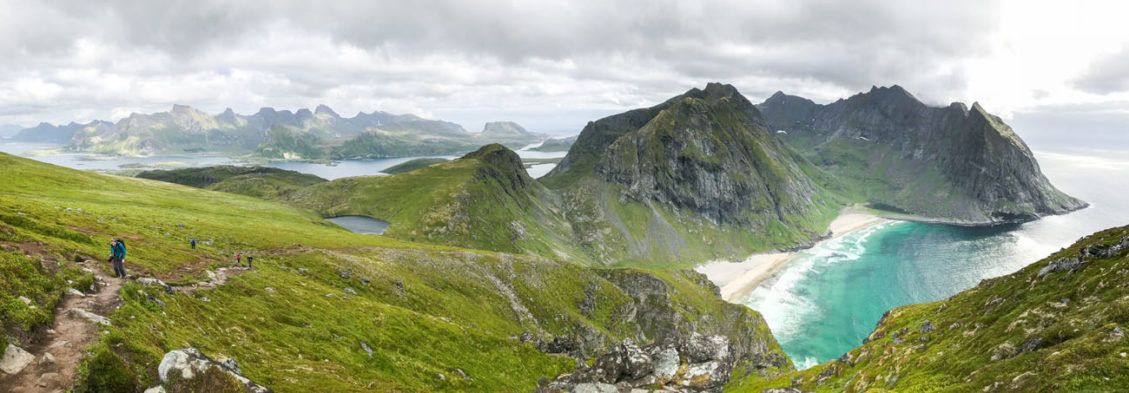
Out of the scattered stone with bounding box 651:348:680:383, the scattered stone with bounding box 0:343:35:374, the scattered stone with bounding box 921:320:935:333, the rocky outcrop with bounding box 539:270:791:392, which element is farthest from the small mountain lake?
the scattered stone with bounding box 921:320:935:333

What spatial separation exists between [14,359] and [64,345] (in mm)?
2466

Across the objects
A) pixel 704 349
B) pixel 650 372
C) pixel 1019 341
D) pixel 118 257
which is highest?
pixel 118 257

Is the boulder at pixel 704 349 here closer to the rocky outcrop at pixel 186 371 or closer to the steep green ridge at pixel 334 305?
the steep green ridge at pixel 334 305

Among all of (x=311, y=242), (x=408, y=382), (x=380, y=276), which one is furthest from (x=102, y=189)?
(x=408, y=382)

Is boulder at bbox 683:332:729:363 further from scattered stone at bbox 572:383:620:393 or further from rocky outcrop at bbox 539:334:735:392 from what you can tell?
scattered stone at bbox 572:383:620:393

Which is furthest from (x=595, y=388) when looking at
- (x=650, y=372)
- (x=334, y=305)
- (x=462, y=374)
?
(x=334, y=305)

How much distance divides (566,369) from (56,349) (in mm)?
52512

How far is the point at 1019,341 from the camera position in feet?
107

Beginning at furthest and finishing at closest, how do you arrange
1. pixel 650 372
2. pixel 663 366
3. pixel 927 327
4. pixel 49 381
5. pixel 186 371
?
1. pixel 663 366
2. pixel 650 372
3. pixel 927 327
4. pixel 186 371
5. pixel 49 381

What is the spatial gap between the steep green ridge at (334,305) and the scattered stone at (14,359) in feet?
4.12

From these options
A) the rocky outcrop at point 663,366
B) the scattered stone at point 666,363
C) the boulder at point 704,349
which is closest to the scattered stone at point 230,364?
the rocky outcrop at point 663,366

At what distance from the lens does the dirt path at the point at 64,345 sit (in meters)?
19.0

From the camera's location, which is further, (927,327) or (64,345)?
(927,327)

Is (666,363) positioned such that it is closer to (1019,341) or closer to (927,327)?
→ (927,327)
